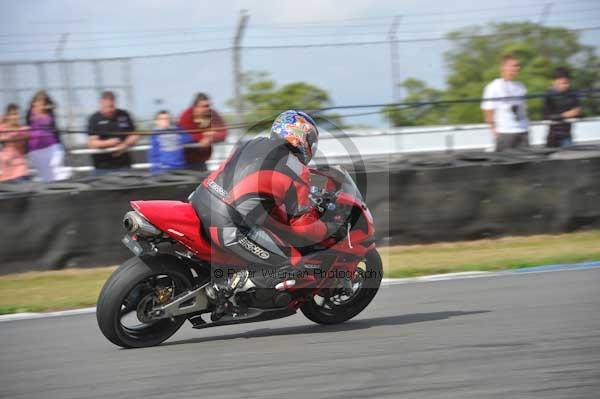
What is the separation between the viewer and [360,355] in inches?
200

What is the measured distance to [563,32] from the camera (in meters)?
11.5

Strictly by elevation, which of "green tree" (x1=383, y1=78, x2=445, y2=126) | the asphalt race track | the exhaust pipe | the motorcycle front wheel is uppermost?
"green tree" (x1=383, y1=78, x2=445, y2=126)

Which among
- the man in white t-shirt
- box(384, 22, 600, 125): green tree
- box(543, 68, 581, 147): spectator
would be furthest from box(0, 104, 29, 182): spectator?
box(543, 68, 581, 147): spectator

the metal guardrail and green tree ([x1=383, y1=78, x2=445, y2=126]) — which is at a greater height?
green tree ([x1=383, y1=78, x2=445, y2=126])

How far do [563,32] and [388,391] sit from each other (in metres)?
8.57

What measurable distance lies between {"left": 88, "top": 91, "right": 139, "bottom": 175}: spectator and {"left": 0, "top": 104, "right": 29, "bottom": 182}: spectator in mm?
755

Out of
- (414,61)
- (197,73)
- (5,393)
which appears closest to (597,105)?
(414,61)

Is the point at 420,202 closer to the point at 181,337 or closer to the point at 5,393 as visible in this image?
the point at 181,337

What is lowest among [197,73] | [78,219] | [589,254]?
[589,254]

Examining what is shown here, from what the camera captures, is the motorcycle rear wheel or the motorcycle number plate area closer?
the motorcycle number plate area

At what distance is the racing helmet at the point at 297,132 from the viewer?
563 centimetres

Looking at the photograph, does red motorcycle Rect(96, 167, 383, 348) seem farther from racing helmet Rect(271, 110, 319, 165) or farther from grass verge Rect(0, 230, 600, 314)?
grass verge Rect(0, 230, 600, 314)

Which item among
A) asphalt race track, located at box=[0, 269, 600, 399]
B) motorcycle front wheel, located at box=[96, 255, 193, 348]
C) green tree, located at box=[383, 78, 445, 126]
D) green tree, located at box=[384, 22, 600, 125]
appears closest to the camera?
asphalt race track, located at box=[0, 269, 600, 399]

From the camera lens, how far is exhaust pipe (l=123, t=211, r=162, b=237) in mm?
5379
